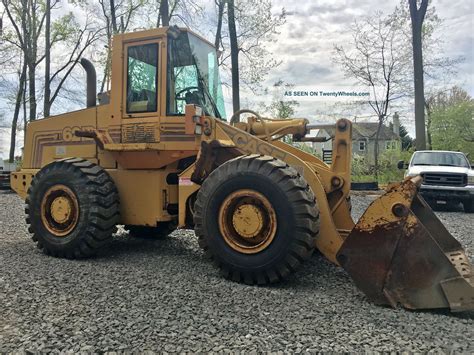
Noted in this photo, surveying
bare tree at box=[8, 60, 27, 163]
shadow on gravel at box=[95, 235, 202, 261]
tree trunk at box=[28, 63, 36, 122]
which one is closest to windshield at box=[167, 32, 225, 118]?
shadow on gravel at box=[95, 235, 202, 261]

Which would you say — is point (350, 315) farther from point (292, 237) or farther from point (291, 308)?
point (292, 237)

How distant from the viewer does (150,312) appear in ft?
12.4

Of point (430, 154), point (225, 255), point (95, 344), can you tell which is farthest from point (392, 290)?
point (430, 154)

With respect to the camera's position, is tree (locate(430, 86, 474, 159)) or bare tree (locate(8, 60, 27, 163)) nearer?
bare tree (locate(8, 60, 27, 163))

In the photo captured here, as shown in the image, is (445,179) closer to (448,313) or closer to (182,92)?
(182,92)

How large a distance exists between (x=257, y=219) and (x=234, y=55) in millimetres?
16463

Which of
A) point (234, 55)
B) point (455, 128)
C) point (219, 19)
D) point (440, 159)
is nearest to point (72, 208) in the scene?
Answer: point (440, 159)

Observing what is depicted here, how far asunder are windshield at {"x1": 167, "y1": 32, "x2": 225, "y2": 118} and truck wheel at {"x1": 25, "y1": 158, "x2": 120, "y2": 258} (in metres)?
1.40

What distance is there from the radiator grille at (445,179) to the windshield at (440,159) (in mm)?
990

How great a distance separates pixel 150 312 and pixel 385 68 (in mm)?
25069

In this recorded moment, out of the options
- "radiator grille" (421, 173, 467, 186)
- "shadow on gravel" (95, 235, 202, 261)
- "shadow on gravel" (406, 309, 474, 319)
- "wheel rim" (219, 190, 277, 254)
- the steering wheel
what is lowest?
"shadow on gravel" (406, 309, 474, 319)

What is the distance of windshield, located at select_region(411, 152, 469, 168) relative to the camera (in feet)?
44.3

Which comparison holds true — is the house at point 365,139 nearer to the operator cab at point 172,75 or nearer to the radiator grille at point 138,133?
the operator cab at point 172,75

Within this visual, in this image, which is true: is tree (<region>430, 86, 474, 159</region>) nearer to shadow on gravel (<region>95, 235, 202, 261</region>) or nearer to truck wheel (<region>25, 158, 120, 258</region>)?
shadow on gravel (<region>95, 235, 202, 261</region>)
